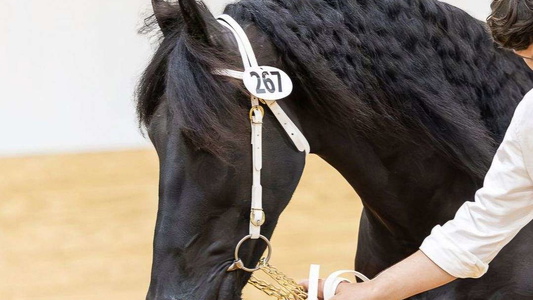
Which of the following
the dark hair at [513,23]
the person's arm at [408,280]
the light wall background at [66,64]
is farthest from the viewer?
the light wall background at [66,64]

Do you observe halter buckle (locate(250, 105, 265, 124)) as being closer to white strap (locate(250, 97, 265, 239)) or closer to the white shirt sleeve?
white strap (locate(250, 97, 265, 239))

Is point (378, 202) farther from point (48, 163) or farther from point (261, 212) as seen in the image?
point (48, 163)

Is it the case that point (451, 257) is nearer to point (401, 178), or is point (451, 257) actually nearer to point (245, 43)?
point (401, 178)

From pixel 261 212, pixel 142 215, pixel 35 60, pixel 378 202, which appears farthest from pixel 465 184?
pixel 35 60

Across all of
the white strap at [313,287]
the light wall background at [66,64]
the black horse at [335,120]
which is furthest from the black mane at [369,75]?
the light wall background at [66,64]

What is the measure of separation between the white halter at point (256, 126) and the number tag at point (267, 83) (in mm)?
13

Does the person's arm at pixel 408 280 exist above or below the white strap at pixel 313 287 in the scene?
above

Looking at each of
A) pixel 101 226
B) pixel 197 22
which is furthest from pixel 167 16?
pixel 101 226

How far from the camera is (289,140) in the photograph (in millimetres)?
1334

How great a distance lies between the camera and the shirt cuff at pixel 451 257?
1148 millimetres

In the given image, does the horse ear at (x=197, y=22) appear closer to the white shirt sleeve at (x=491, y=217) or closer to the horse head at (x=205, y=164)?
the horse head at (x=205, y=164)

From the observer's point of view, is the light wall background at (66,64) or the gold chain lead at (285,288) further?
the light wall background at (66,64)

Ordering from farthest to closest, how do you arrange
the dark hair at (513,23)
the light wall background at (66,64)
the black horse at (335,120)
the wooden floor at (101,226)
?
the light wall background at (66,64) < the wooden floor at (101,226) < the black horse at (335,120) < the dark hair at (513,23)

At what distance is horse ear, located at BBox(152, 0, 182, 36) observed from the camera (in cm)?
138
